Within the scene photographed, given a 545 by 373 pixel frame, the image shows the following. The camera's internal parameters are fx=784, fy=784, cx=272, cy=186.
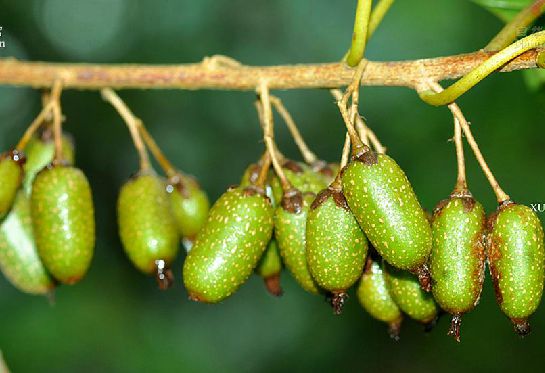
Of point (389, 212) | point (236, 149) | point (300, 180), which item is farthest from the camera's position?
point (236, 149)

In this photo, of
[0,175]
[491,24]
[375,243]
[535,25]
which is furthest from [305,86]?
[491,24]

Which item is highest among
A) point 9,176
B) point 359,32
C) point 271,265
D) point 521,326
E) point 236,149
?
point 236,149

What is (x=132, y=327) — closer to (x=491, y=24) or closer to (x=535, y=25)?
(x=491, y=24)

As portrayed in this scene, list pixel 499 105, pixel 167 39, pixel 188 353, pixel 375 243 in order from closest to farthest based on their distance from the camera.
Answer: pixel 375 243
pixel 499 105
pixel 188 353
pixel 167 39

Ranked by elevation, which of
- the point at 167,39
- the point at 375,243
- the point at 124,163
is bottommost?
the point at 375,243

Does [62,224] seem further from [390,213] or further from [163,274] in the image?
[390,213]

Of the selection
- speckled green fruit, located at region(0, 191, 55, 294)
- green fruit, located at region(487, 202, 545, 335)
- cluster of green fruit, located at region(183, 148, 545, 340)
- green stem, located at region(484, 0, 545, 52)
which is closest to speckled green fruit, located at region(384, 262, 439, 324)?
cluster of green fruit, located at region(183, 148, 545, 340)

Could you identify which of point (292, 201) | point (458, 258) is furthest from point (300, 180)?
point (458, 258)

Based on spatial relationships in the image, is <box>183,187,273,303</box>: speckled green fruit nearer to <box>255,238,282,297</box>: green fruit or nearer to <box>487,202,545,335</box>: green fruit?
<box>255,238,282,297</box>: green fruit
